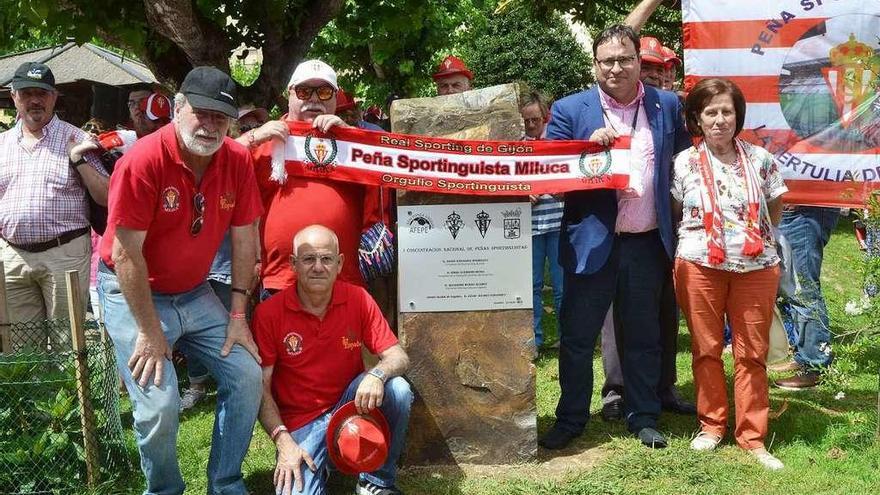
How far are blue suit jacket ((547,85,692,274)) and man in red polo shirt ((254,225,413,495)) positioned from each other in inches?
47.2

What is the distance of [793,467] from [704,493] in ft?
2.13

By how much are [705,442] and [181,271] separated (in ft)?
9.72

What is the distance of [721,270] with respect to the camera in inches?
203

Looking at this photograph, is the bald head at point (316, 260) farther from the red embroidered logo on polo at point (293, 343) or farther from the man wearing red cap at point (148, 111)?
the man wearing red cap at point (148, 111)

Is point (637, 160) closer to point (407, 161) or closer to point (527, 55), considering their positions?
point (407, 161)

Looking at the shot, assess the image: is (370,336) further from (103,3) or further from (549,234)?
(103,3)

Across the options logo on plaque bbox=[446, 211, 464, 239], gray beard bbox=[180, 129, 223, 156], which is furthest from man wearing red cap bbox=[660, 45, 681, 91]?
gray beard bbox=[180, 129, 223, 156]

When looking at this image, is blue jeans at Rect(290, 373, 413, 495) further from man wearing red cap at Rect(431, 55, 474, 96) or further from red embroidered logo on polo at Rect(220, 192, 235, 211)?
man wearing red cap at Rect(431, 55, 474, 96)

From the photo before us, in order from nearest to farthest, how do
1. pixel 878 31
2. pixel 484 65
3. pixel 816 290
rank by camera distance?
pixel 878 31 < pixel 816 290 < pixel 484 65

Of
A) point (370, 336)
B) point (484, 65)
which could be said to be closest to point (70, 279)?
point (370, 336)

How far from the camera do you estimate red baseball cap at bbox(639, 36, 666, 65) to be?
6.75 metres

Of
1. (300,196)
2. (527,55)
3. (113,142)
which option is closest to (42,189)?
(113,142)

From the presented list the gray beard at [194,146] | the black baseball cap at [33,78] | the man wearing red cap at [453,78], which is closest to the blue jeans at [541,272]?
the man wearing red cap at [453,78]

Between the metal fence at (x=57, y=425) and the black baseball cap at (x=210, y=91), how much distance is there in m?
1.57
